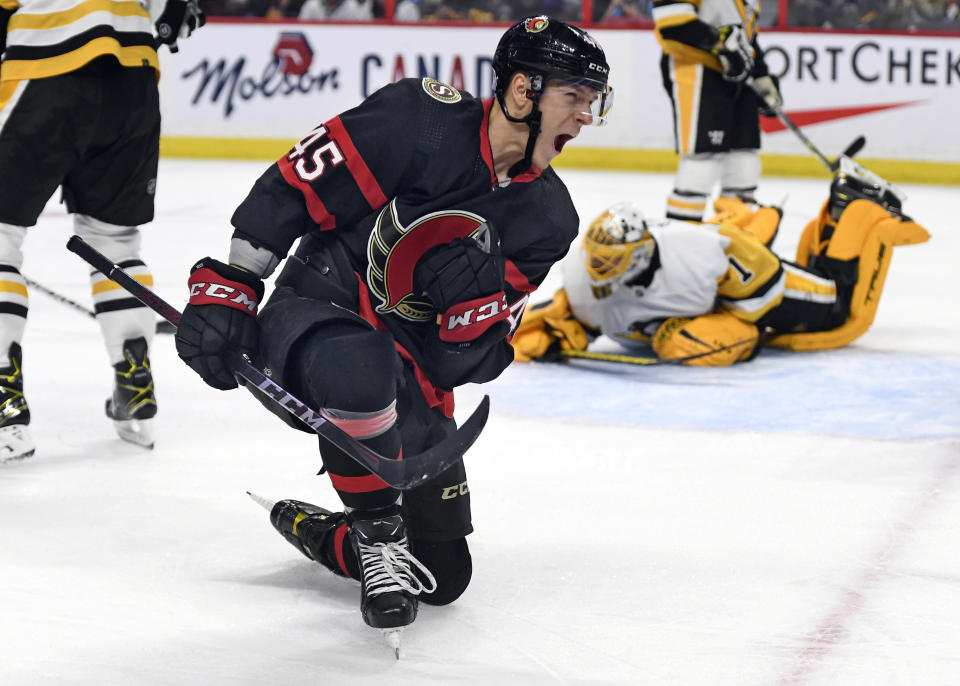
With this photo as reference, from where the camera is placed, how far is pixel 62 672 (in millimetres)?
1785

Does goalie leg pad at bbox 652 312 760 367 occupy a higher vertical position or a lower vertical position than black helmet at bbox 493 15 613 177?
lower

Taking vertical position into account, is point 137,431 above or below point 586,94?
below

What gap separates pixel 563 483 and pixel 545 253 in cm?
80

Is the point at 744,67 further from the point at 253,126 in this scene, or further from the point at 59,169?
the point at 253,126

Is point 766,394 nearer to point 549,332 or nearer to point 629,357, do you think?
point 629,357

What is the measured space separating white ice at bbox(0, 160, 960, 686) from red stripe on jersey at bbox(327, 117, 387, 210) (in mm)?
618

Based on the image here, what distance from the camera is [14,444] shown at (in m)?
2.71

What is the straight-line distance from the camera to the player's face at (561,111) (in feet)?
6.26

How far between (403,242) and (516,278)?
17 centimetres

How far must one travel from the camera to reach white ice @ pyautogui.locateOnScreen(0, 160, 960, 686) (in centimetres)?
187

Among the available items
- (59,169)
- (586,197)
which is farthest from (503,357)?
(586,197)

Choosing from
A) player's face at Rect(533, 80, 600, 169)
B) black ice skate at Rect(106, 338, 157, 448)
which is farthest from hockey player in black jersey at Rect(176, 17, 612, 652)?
black ice skate at Rect(106, 338, 157, 448)

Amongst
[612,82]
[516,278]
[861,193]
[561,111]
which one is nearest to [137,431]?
[516,278]

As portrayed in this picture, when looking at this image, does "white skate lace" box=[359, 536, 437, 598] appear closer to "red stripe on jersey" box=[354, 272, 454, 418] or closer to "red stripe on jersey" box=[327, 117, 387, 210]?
"red stripe on jersey" box=[354, 272, 454, 418]
